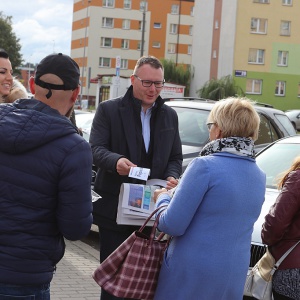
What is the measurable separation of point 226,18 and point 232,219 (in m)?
66.4

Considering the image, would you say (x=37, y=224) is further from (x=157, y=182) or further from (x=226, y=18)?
(x=226, y=18)

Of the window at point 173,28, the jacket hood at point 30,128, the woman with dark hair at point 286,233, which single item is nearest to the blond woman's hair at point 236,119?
the woman with dark hair at point 286,233

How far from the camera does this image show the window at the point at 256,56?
67.9 metres

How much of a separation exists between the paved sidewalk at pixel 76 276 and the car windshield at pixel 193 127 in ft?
7.25

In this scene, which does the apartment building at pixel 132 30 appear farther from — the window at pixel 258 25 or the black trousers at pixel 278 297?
the black trousers at pixel 278 297

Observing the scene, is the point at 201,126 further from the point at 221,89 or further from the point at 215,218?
the point at 221,89

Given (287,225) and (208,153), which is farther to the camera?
(287,225)

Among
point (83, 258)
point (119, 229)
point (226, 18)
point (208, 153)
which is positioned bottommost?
point (83, 258)

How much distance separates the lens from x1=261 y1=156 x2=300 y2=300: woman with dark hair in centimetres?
415

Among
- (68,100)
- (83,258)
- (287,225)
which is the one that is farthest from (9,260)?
(83,258)

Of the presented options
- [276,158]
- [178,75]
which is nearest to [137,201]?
[276,158]

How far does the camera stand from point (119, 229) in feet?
15.9

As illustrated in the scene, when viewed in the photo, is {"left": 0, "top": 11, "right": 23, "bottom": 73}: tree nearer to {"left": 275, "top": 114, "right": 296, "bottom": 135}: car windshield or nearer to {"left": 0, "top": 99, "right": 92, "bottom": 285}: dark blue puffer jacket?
{"left": 275, "top": 114, "right": 296, "bottom": 135}: car windshield

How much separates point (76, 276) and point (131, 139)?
2.91 meters
